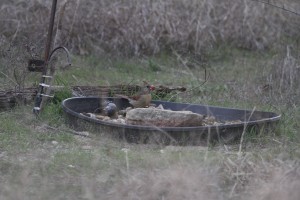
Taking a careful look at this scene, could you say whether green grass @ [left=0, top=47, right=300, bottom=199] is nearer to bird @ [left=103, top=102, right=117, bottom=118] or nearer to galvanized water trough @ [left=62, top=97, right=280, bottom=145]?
galvanized water trough @ [left=62, top=97, right=280, bottom=145]

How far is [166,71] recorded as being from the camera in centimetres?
873

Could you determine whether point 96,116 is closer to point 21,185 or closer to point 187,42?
point 21,185

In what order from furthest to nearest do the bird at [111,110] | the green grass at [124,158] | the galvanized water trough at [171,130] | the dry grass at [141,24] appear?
the dry grass at [141,24] → the bird at [111,110] → the galvanized water trough at [171,130] → the green grass at [124,158]

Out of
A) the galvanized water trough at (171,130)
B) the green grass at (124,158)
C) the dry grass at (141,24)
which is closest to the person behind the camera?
the green grass at (124,158)

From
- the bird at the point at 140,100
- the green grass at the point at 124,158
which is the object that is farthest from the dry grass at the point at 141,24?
the bird at the point at 140,100


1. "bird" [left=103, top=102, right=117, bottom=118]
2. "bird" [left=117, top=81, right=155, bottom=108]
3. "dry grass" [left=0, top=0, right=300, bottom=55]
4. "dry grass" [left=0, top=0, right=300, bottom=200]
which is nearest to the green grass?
"dry grass" [left=0, top=0, right=300, bottom=200]

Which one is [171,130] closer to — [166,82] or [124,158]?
[124,158]

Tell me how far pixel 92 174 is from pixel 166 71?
4.50 metres

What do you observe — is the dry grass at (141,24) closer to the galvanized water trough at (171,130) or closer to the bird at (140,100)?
the bird at (140,100)

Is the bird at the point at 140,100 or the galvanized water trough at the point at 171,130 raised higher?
the bird at the point at 140,100

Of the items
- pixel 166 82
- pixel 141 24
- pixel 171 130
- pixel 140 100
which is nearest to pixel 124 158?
pixel 171 130

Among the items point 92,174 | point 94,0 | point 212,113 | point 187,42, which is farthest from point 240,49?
point 92,174

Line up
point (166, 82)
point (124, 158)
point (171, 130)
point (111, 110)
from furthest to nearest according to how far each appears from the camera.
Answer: point (166, 82), point (111, 110), point (171, 130), point (124, 158)

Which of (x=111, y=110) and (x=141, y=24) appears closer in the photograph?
(x=111, y=110)
